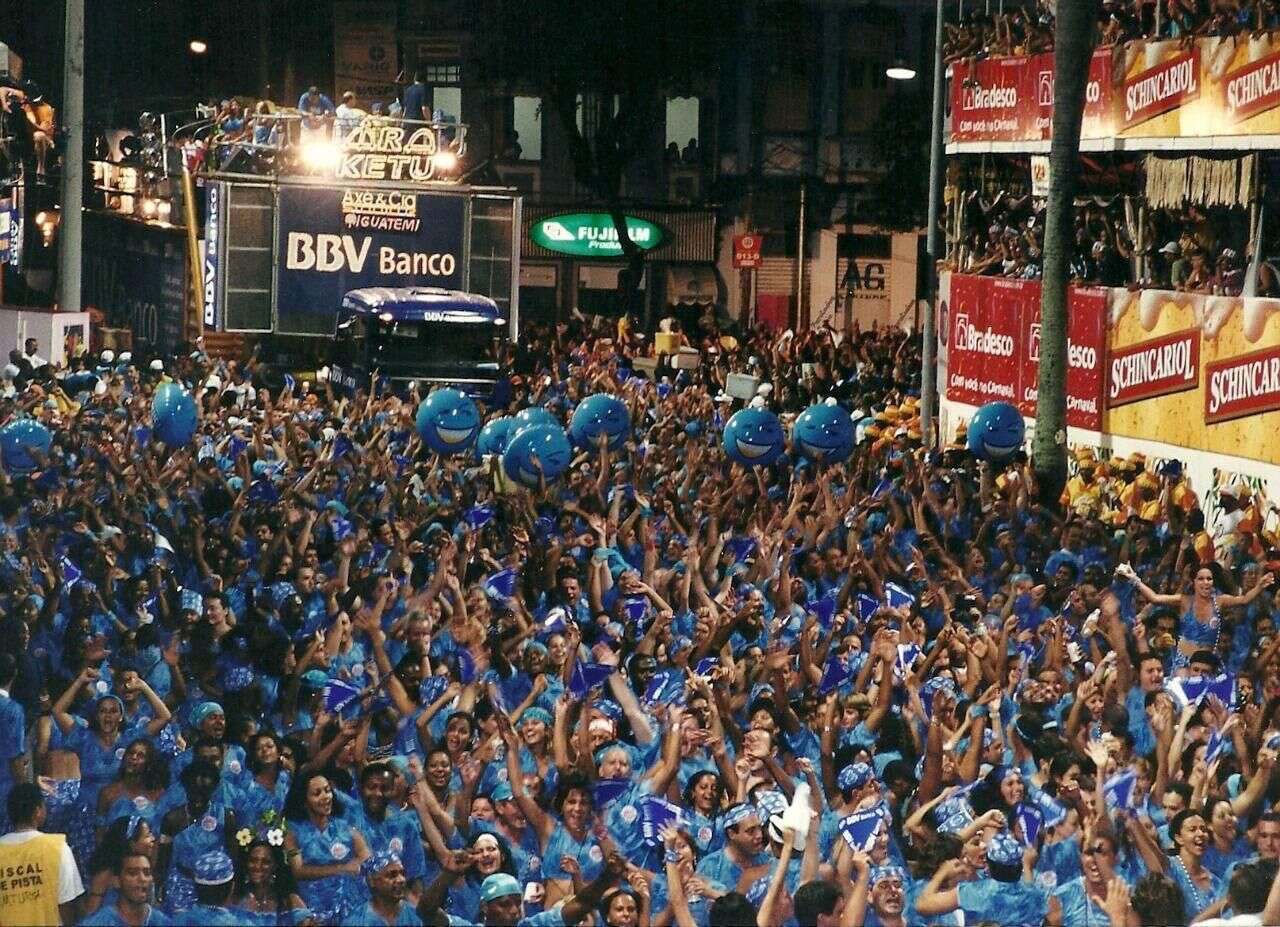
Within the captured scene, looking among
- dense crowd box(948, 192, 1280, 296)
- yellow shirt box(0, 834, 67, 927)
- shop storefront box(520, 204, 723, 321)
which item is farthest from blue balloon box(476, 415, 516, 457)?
shop storefront box(520, 204, 723, 321)

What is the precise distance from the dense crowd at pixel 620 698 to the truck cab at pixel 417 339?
31.3 feet

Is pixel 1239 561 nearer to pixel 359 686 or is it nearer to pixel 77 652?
pixel 359 686

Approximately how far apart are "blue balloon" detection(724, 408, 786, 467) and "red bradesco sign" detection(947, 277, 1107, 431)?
19.7ft

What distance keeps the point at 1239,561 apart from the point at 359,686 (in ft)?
22.5

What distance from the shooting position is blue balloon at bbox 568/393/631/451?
1914 centimetres

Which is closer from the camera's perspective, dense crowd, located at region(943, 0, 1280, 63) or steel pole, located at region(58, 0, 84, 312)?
dense crowd, located at region(943, 0, 1280, 63)

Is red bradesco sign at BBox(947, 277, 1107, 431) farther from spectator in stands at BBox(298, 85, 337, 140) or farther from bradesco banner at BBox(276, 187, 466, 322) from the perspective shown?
spectator in stands at BBox(298, 85, 337, 140)

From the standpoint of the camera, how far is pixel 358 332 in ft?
91.5

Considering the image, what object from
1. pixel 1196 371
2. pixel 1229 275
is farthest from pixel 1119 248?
pixel 1196 371

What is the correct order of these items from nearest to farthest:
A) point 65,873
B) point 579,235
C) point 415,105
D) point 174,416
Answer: point 65,873
point 174,416
point 415,105
point 579,235

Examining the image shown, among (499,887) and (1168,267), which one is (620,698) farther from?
(1168,267)

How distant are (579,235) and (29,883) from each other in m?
44.1

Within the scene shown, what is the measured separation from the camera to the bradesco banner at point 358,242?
93.4ft

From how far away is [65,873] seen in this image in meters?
8.55
